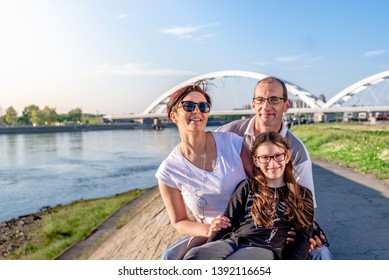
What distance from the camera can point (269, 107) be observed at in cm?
215

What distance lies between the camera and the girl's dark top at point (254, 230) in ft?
6.52

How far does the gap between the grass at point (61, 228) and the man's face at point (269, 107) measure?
Answer: 565cm

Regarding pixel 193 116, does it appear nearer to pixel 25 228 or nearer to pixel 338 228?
pixel 338 228

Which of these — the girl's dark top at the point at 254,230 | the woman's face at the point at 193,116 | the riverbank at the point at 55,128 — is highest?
the woman's face at the point at 193,116

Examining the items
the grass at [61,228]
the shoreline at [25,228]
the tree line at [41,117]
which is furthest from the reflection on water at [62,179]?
the tree line at [41,117]

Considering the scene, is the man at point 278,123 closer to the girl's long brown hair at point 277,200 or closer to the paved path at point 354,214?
the girl's long brown hair at point 277,200

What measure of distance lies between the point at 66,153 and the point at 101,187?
15.2 metres

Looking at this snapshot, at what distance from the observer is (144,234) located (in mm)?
5137

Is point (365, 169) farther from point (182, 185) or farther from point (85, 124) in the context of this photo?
point (85, 124)

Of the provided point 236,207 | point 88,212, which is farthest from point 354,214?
point 88,212

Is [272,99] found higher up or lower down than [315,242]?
higher up

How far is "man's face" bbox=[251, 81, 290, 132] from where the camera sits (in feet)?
7.02

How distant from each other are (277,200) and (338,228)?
2.02 metres
